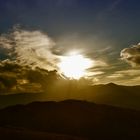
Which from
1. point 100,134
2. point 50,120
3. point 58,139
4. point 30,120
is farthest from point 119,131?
point 58,139

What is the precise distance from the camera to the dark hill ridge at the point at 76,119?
91.5m

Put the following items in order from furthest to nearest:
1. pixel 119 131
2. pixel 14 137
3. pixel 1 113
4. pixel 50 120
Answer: pixel 1 113 → pixel 50 120 → pixel 119 131 → pixel 14 137

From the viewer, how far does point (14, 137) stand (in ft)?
150

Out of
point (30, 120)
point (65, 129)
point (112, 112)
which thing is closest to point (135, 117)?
point (112, 112)

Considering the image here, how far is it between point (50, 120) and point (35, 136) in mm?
53947

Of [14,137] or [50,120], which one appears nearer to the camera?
[14,137]

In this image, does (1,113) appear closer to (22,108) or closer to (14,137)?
(22,108)

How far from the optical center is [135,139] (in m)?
86.2

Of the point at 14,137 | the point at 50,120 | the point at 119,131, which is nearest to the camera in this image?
the point at 14,137

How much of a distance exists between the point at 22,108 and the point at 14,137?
2727 inches

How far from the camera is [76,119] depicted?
325ft

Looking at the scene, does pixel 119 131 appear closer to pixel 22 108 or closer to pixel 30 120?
pixel 30 120

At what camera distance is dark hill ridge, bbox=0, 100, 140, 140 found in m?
91.5

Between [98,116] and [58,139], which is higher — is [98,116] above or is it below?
above
